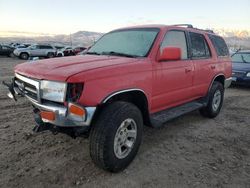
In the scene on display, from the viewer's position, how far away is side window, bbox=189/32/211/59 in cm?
545

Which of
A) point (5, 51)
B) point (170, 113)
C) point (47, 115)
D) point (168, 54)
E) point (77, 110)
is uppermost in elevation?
point (168, 54)

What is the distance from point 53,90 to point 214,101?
4.16 meters

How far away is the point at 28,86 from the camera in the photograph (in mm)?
3842

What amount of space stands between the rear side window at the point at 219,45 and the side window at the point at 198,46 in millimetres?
416

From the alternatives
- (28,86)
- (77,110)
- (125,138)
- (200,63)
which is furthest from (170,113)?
(28,86)

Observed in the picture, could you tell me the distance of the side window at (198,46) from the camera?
215 inches

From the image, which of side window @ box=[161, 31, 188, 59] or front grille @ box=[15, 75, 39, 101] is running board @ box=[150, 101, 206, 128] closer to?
side window @ box=[161, 31, 188, 59]

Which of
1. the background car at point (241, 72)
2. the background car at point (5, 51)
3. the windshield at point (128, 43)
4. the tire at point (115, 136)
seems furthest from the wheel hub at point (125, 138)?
the background car at point (5, 51)

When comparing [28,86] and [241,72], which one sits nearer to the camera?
[28,86]

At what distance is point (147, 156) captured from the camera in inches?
168

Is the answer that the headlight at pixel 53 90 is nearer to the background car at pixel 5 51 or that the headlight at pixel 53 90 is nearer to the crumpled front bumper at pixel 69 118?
the crumpled front bumper at pixel 69 118

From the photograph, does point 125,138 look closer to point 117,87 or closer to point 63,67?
point 117,87

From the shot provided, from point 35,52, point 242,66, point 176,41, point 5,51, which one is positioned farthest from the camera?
point 5,51

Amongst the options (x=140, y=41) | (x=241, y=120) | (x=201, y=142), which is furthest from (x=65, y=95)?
(x=241, y=120)
